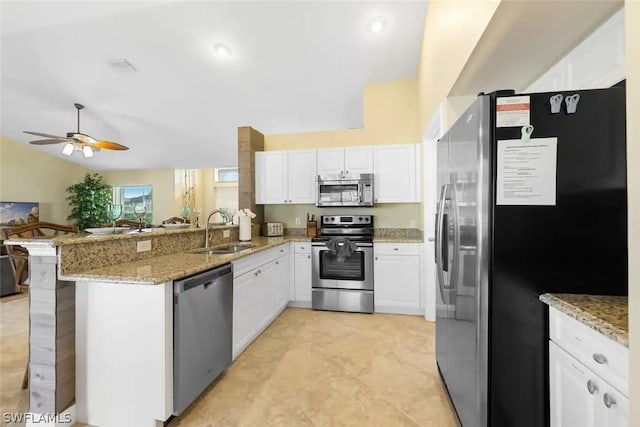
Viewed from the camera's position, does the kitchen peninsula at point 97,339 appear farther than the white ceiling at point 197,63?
No

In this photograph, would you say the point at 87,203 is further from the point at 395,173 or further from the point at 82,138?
the point at 395,173

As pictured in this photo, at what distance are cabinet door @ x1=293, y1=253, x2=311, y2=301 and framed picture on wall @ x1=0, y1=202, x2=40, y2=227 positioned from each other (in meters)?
6.04

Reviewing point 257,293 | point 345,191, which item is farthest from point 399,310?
point 257,293

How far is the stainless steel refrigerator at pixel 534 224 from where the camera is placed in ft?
3.86

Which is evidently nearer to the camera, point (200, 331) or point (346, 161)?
point (200, 331)

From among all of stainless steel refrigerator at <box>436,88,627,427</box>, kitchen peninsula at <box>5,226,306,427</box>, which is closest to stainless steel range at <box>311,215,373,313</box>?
kitchen peninsula at <box>5,226,306,427</box>

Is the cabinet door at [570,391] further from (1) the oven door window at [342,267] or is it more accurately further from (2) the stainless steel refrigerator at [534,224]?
(1) the oven door window at [342,267]

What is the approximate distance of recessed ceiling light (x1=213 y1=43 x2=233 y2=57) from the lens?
144 inches

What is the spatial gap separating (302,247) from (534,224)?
2825mm

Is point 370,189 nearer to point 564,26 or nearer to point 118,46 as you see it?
point 564,26

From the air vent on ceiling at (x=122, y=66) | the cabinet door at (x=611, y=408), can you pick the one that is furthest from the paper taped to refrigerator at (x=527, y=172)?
the air vent on ceiling at (x=122, y=66)

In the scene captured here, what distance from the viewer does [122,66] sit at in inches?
162

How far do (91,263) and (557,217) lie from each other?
2.52 meters

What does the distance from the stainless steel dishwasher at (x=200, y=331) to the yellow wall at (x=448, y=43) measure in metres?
2.13
